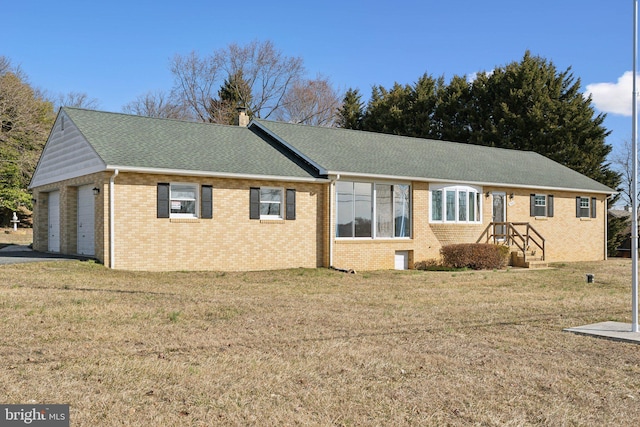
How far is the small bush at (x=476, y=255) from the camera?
21.9m

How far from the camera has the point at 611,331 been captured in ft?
30.8

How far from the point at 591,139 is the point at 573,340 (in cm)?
3573

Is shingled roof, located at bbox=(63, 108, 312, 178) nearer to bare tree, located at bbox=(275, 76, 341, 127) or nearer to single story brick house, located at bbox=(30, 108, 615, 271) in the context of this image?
single story brick house, located at bbox=(30, 108, 615, 271)

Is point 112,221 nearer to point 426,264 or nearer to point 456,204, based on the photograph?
point 426,264

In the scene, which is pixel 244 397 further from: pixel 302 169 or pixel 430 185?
pixel 430 185

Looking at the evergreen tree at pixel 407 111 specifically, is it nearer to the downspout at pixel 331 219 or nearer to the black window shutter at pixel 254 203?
the downspout at pixel 331 219

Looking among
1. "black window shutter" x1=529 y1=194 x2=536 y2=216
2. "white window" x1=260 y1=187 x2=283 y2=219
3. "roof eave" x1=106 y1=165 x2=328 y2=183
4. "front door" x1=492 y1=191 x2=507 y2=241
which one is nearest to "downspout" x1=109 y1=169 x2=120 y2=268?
"roof eave" x1=106 y1=165 x2=328 y2=183

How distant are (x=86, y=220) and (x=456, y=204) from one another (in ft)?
43.6

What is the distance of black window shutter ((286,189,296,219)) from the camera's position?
64.3 ft

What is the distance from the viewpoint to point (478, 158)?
27766 mm

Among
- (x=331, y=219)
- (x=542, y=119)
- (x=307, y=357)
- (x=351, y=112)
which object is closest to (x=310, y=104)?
(x=351, y=112)

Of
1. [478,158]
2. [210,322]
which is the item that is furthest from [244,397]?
[478,158]

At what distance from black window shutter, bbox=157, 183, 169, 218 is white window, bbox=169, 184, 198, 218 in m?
0.21

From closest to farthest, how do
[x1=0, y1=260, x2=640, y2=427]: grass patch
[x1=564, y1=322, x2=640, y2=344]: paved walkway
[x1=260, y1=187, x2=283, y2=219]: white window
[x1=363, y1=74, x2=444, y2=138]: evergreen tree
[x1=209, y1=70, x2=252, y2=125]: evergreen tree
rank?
1. [x1=0, y1=260, x2=640, y2=427]: grass patch
2. [x1=564, y1=322, x2=640, y2=344]: paved walkway
3. [x1=260, y1=187, x2=283, y2=219]: white window
4. [x1=363, y1=74, x2=444, y2=138]: evergreen tree
5. [x1=209, y1=70, x2=252, y2=125]: evergreen tree
